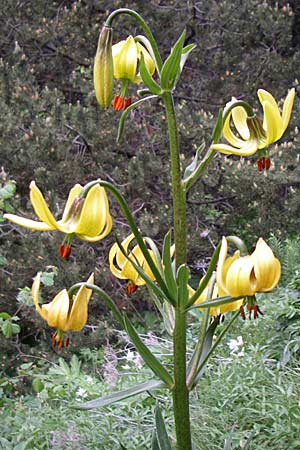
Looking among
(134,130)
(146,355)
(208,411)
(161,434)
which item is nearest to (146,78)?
(146,355)

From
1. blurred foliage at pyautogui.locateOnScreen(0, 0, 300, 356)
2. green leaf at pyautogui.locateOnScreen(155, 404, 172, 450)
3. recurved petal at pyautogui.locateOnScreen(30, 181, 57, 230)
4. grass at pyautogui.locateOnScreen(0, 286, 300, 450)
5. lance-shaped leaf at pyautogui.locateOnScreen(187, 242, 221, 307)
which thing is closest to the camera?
recurved petal at pyautogui.locateOnScreen(30, 181, 57, 230)

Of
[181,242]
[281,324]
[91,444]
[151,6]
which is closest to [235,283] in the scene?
[181,242]

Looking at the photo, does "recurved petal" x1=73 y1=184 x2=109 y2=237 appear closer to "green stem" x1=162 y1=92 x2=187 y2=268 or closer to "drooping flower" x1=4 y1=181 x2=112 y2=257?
"drooping flower" x1=4 y1=181 x2=112 y2=257

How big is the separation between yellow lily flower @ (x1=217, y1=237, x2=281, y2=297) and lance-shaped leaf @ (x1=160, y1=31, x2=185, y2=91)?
0.26 m

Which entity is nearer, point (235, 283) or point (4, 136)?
point (235, 283)

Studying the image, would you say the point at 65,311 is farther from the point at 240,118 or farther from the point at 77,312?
the point at 240,118

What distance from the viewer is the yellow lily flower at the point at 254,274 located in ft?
2.74

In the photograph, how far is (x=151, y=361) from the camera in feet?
3.13

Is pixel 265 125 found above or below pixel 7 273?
above

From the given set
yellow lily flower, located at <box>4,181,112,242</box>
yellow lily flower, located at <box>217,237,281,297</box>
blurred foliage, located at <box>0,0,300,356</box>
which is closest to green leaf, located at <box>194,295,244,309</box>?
yellow lily flower, located at <box>217,237,281,297</box>

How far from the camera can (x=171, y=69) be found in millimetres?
911

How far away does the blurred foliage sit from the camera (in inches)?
129

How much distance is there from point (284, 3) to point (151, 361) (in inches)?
120

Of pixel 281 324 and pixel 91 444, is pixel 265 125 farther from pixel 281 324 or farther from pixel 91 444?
pixel 281 324
